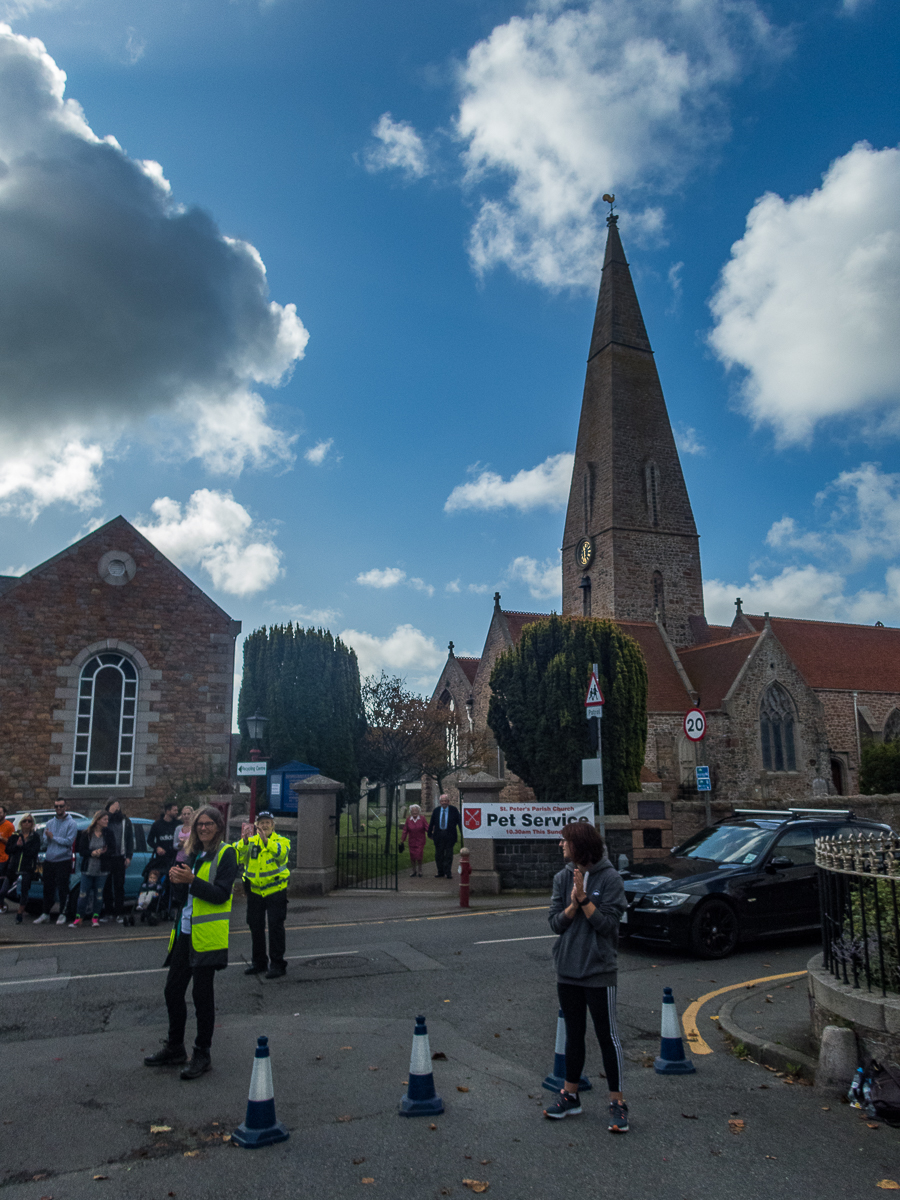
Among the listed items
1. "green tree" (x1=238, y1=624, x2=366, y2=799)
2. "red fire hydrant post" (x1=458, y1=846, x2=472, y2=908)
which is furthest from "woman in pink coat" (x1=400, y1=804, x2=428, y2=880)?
"green tree" (x1=238, y1=624, x2=366, y2=799)

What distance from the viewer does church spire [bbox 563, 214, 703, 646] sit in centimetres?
4559

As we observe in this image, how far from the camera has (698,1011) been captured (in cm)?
750

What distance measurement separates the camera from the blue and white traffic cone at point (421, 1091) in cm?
488

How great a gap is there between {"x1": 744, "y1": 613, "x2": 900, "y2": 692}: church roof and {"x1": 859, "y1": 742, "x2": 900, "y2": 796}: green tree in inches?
341

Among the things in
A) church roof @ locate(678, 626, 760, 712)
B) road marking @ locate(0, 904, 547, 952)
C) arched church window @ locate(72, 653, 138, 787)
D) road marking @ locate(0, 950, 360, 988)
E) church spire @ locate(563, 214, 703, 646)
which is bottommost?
road marking @ locate(0, 904, 547, 952)

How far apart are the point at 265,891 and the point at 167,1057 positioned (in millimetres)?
3075

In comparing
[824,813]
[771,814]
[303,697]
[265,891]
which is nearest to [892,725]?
[303,697]

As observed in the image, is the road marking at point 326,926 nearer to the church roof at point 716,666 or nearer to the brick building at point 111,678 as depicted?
the brick building at point 111,678

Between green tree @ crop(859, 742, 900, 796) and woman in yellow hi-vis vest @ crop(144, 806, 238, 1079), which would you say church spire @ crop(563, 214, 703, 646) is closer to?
green tree @ crop(859, 742, 900, 796)

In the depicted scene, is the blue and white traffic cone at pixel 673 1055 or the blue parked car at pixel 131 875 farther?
the blue parked car at pixel 131 875

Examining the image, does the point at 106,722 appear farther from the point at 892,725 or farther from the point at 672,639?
the point at 892,725

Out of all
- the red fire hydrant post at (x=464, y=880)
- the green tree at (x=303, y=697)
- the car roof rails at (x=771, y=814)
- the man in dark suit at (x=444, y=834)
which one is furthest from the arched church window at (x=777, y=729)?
the red fire hydrant post at (x=464, y=880)

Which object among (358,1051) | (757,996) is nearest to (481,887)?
(757,996)

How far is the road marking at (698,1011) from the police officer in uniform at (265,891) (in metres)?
4.07
